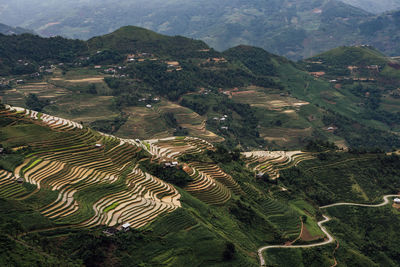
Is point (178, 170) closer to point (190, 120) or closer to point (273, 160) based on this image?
point (273, 160)

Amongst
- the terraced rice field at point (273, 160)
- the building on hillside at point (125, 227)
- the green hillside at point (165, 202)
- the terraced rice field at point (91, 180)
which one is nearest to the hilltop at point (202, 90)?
the terraced rice field at point (273, 160)

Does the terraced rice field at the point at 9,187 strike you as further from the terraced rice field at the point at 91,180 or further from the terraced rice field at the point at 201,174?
the terraced rice field at the point at 201,174

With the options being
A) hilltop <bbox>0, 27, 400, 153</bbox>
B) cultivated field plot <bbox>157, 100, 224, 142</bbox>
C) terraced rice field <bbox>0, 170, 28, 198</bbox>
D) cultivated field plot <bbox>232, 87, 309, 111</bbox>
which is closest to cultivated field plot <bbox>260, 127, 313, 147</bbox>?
hilltop <bbox>0, 27, 400, 153</bbox>

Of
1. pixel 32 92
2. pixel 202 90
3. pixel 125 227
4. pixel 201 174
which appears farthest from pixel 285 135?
pixel 125 227

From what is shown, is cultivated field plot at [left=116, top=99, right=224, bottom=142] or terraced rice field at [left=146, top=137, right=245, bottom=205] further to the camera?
cultivated field plot at [left=116, top=99, right=224, bottom=142]

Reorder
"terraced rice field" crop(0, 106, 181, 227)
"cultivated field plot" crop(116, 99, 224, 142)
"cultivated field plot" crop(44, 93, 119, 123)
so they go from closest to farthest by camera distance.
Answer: "terraced rice field" crop(0, 106, 181, 227), "cultivated field plot" crop(116, 99, 224, 142), "cultivated field plot" crop(44, 93, 119, 123)

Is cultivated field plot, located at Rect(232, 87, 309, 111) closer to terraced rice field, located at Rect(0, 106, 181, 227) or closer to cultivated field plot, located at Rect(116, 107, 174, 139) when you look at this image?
cultivated field plot, located at Rect(116, 107, 174, 139)

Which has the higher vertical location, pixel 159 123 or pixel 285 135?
pixel 159 123
